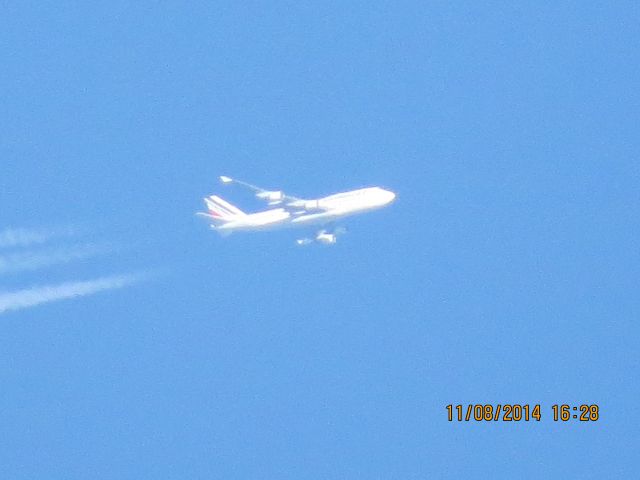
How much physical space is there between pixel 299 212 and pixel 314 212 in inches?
45.9

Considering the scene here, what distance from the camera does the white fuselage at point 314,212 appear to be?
327 feet

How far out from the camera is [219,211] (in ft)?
335

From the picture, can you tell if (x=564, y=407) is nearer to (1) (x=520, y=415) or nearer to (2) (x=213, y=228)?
(1) (x=520, y=415)

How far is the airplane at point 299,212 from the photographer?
99.6m

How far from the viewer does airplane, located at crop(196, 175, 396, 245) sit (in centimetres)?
9956

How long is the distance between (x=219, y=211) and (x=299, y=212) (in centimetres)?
625

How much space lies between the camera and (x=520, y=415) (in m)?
106

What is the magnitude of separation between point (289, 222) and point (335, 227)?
4043mm

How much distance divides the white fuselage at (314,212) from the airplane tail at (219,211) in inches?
20.1

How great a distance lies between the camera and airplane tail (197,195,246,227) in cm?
10075

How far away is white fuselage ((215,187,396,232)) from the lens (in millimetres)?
99688

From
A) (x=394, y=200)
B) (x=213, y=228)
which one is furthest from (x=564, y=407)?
(x=213, y=228)

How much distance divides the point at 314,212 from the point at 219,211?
717 cm

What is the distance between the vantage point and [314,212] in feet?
330
